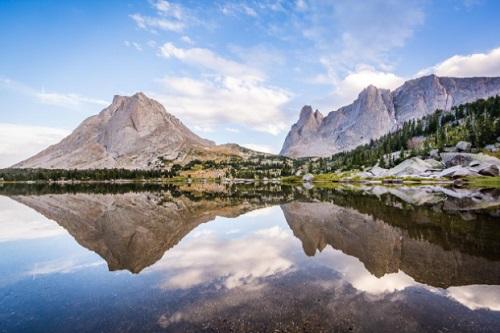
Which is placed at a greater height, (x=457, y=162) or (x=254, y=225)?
(x=457, y=162)

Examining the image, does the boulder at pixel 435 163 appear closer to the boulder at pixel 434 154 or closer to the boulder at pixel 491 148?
the boulder at pixel 434 154

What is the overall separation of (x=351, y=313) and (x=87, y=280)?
16.8 meters

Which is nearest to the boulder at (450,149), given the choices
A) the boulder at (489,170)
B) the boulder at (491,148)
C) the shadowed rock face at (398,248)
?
the boulder at (491,148)

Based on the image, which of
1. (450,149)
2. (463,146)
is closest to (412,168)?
(463,146)

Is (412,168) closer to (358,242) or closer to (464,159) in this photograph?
(464,159)

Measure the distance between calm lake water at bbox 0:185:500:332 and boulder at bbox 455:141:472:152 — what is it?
145 metres

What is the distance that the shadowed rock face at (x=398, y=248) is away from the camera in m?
20.9

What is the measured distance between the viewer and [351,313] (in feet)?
50.0

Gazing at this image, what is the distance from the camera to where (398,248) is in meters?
28.2

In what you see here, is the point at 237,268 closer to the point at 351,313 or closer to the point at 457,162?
the point at 351,313

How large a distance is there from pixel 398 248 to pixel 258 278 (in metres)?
14.1

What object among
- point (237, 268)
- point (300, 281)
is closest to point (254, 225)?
point (237, 268)

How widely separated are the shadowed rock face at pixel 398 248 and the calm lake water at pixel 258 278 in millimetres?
103

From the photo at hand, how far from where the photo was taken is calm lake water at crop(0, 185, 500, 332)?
14.7 meters
